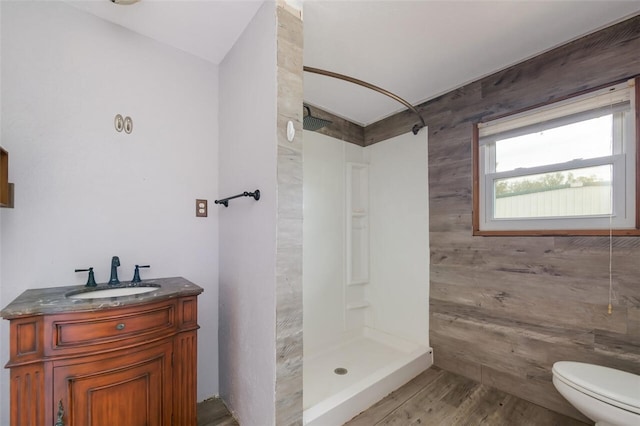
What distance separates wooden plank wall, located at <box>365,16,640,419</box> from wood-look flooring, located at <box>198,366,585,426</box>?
10cm

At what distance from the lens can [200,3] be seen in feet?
4.66

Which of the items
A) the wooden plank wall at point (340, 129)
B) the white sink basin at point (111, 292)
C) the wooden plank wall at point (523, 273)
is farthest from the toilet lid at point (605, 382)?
the wooden plank wall at point (340, 129)

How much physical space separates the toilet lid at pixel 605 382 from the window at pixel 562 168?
2.46 ft

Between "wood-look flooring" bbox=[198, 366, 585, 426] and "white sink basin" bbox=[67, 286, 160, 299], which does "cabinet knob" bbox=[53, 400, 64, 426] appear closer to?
"white sink basin" bbox=[67, 286, 160, 299]

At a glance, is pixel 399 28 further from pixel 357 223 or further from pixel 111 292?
pixel 111 292

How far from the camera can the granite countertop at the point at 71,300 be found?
1.01m

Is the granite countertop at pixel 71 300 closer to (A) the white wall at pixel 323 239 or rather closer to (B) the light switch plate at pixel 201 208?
(B) the light switch plate at pixel 201 208

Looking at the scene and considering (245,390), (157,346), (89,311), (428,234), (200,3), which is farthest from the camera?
(428,234)

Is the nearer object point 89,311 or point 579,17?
point 89,311

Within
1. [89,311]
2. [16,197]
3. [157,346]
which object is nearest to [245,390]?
[157,346]

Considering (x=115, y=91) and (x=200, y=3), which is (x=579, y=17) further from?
(x=115, y=91)

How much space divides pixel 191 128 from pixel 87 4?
77 centimetres

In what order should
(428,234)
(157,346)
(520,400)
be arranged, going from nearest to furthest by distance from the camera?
(157,346) < (520,400) < (428,234)

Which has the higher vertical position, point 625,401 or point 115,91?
point 115,91
